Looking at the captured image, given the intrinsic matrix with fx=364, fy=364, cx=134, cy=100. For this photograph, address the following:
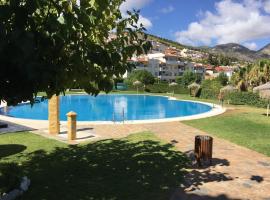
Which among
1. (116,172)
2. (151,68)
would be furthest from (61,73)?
(151,68)

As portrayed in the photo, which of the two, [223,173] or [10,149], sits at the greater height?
[10,149]

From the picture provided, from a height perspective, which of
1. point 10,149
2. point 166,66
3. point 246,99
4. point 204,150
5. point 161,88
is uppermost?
point 166,66

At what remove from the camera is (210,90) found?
49.7 meters

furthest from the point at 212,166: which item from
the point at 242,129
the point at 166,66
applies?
the point at 166,66

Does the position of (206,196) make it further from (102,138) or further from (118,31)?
(102,138)

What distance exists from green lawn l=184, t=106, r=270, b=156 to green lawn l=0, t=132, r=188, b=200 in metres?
3.77

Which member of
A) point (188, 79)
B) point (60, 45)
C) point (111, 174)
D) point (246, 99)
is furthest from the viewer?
point (188, 79)

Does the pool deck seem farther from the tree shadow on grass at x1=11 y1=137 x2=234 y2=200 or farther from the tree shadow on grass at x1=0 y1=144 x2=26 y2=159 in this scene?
the tree shadow on grass at x1=0 y1=144 x2=26 y2=159

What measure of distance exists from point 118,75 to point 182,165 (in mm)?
6291

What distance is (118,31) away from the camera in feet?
23.2

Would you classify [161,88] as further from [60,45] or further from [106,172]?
[60,45]

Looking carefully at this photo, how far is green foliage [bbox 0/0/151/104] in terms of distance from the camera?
14.4ft

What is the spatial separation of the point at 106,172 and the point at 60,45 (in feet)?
21.6

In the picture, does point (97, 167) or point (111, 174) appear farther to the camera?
point (97, 167)
